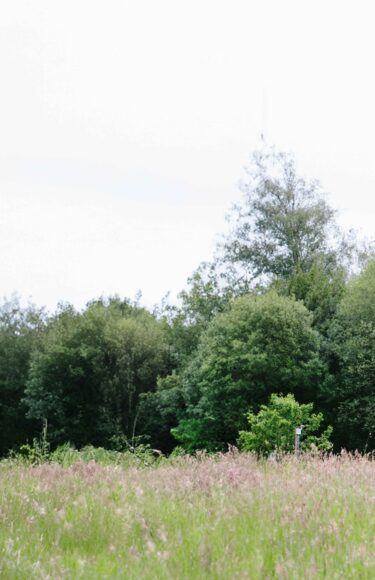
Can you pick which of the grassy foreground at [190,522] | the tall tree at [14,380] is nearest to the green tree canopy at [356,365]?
the tall tree at [14,380]

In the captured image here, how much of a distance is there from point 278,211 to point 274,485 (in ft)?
162

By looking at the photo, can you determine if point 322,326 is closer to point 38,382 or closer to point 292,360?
point 292,360

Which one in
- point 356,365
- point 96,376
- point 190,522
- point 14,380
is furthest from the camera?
point 14,380

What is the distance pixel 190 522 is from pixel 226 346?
3586cm

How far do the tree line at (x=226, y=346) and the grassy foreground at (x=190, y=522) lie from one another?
97.7ft

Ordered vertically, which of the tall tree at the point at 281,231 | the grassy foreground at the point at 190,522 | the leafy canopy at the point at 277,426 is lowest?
the grassy foreground at the point at 190,522

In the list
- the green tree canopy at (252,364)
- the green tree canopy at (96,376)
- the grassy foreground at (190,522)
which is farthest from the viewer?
the green tree canopy at (96,376)

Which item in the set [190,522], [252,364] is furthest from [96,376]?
[190,522]

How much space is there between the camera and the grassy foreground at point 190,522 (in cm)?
465

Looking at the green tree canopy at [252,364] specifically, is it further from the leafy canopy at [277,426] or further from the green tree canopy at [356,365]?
the leafy canopy at [277,426]

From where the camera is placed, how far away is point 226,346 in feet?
136

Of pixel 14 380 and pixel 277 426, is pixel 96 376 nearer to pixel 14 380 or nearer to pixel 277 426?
Answer: pixel 14 380

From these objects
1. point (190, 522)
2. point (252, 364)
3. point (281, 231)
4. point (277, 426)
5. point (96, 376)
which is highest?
point (281, 231)

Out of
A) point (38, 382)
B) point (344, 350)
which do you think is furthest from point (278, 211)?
A: point (38, 382)
